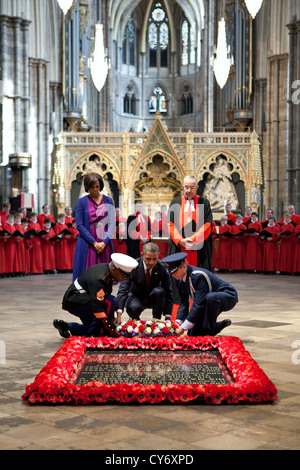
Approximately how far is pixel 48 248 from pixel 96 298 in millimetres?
10936

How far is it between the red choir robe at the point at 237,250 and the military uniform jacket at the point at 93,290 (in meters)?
11.2

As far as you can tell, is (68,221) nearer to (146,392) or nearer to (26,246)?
(26,246)

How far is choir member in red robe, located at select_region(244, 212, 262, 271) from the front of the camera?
58.6 ft

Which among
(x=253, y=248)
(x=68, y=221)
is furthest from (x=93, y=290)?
(x=253, y=248)

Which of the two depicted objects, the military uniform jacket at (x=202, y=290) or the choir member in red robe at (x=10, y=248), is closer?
the military uniform jacket at (x=202, y=290)

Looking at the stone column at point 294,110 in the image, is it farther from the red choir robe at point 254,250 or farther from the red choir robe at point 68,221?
the red choir robe at point 68,221

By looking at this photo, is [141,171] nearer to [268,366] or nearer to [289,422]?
[268,366]

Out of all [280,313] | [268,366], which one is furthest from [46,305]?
[268,366]

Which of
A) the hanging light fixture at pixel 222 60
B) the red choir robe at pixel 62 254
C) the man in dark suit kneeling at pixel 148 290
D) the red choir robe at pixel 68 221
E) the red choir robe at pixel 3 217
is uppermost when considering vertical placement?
the hanging light fixture at pixel 222 60

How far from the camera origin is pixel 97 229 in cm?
826

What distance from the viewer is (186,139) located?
24.2 meters

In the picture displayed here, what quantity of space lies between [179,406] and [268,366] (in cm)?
156

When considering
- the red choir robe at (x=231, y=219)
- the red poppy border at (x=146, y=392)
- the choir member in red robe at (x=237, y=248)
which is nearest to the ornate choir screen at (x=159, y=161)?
the red choir robe at (x=231, y=219)

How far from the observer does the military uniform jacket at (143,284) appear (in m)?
7.64
